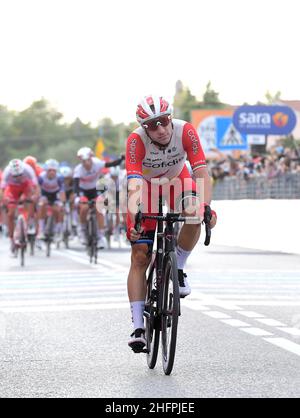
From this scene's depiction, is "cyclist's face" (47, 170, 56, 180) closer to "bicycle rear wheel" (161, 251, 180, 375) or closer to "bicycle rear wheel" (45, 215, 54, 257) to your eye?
"bicycle rear wheel" (45, 215, 54, 257)

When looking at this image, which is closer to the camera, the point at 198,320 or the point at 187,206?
the point at 187,206

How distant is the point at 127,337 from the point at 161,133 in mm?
2459

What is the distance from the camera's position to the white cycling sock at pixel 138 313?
8672mm

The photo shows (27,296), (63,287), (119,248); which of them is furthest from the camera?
(119,248)

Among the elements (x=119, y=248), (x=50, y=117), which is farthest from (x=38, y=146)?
(x=119, y=248)

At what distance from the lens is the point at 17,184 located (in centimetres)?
2294

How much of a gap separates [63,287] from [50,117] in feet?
602

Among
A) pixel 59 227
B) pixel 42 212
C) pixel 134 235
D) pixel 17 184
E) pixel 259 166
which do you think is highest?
pixel 259 166

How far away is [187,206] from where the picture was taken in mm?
8750

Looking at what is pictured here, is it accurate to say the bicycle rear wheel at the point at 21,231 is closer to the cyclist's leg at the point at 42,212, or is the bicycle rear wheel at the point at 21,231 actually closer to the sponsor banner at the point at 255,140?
the cyclist's leg at the point at 42,212

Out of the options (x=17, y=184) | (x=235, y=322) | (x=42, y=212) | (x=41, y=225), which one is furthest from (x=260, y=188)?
(x=235, y=322)

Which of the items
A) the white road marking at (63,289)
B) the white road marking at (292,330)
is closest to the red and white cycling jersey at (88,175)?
the white road marking at (63,289)

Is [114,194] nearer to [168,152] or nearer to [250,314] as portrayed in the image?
[250,314]
